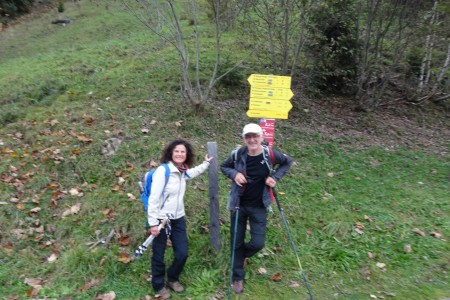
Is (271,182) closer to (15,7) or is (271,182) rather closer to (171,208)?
(171,208)

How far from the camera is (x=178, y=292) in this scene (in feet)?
15.1

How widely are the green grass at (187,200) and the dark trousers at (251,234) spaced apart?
0.29 metres

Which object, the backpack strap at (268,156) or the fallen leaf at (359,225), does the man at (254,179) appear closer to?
the backpack strap at (268,156)

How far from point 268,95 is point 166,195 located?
1.97 meters

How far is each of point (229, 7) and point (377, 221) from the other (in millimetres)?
4606

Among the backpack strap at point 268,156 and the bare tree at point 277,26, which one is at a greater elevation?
the bare tree at point 277,26

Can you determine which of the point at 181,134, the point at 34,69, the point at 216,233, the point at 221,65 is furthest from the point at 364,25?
the point at 34,69

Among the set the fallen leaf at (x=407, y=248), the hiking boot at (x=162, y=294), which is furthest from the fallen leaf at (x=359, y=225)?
the hiking boot at (x=162, y=294)

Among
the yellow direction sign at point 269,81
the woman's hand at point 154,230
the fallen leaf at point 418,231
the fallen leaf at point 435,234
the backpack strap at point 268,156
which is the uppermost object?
the yellow direction sign at point 269,81

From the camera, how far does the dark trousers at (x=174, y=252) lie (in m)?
4.45

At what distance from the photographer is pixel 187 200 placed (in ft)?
19.3

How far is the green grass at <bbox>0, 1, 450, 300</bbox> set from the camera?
4.84 metres

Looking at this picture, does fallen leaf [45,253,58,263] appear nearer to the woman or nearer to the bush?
the woman

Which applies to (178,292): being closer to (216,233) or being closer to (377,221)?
(216,233)
